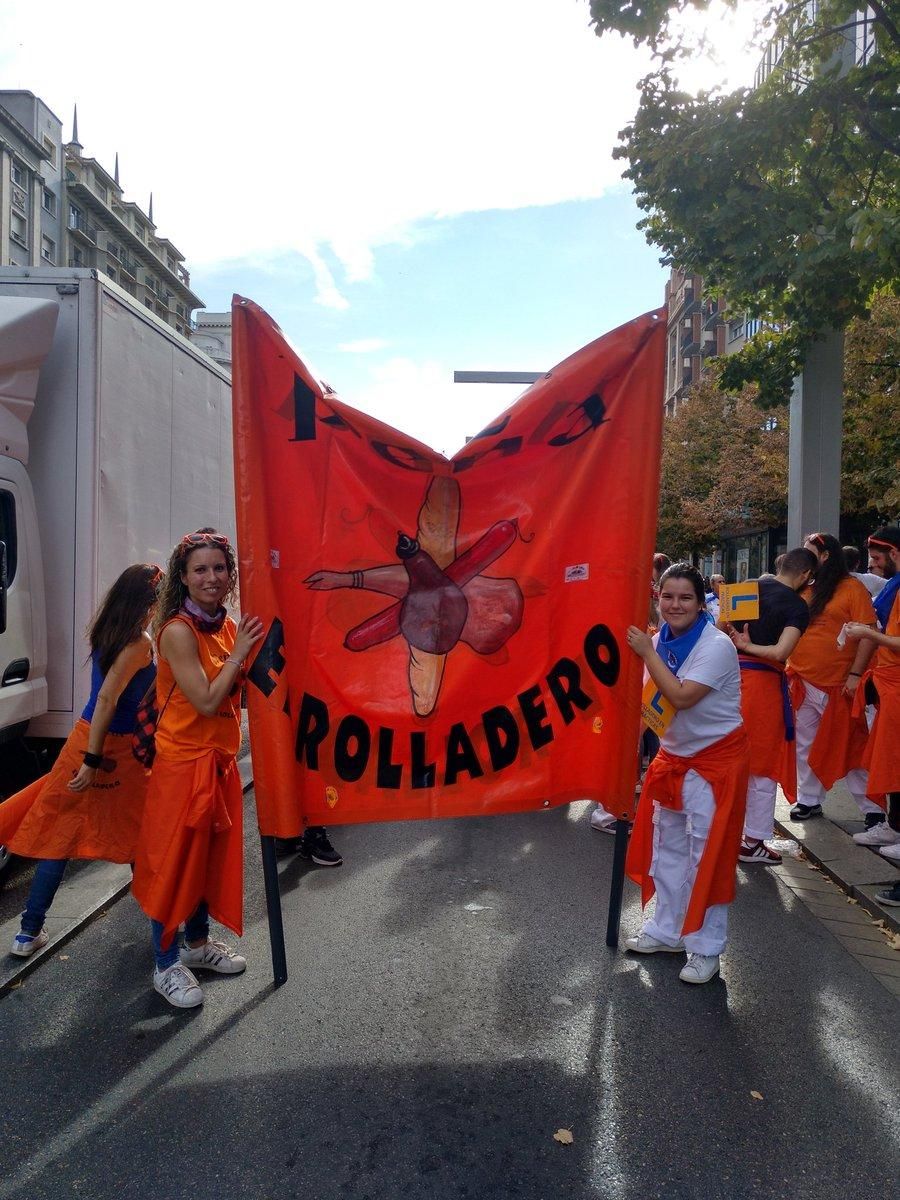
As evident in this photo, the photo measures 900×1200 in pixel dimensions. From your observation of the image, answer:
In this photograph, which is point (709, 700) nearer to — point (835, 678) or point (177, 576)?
point (177, 576)

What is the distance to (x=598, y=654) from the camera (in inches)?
158

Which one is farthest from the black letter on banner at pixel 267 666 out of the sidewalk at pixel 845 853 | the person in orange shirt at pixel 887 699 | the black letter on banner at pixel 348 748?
the person in orange shirt at pixel 887 699

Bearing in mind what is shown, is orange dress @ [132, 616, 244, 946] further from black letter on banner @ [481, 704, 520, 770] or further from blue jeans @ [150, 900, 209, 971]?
black letter on banner @ [481, 704, 520, 770]

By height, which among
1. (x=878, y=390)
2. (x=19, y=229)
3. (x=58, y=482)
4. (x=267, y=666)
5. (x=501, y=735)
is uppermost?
(x=19, y=229)

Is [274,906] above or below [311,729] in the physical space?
below

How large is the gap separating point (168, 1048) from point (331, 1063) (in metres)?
0.62

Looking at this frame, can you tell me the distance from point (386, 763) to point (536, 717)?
2.14 feet

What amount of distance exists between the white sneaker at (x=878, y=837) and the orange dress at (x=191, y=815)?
4.25 metres

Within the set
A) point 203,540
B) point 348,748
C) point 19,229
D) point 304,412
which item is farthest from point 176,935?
point 19,229

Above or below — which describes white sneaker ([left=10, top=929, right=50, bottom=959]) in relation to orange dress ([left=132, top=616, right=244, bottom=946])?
below

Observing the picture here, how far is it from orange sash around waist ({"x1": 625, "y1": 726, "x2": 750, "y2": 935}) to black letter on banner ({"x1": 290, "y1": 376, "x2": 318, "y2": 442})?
6.86 ft

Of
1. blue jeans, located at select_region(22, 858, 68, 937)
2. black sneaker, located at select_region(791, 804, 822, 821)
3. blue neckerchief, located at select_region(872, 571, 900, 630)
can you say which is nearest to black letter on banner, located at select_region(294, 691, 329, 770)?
blue jeans, located at select_region(22, 858, 68, 937)

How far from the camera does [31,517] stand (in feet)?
18.0

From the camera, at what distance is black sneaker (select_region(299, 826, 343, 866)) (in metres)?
5.84
